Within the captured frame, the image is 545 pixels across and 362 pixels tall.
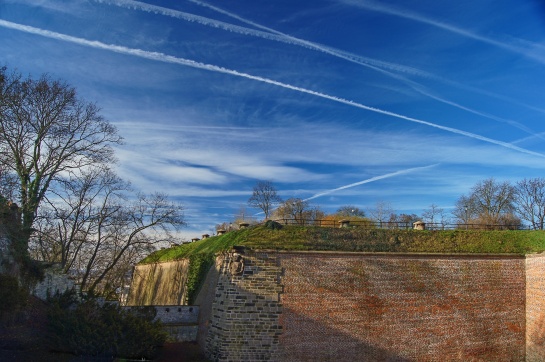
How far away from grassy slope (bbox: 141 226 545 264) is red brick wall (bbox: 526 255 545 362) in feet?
2.88

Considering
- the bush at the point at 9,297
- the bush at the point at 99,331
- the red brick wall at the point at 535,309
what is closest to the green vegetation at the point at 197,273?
the bush at the point at 99,331

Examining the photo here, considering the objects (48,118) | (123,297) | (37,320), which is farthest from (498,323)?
(123,297)

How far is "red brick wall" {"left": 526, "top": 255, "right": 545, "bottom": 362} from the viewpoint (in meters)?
17.5

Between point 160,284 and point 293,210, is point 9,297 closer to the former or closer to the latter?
point 160,284

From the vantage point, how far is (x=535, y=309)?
17.9 metres

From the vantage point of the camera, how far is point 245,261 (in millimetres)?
16266

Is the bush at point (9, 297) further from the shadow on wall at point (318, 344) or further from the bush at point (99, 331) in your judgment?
the shadow on wall at point (318, 344)

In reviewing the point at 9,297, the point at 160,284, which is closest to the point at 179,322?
the point at 9,297

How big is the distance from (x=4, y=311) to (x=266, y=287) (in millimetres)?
8574

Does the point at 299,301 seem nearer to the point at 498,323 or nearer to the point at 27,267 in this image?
the point at 498,323

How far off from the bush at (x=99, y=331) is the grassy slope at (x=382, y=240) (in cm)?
457

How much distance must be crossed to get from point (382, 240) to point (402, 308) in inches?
114

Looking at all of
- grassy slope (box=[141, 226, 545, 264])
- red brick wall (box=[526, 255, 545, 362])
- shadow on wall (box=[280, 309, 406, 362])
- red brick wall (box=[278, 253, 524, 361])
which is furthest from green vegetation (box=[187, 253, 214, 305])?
red brick wall (box=[526, 255, 545, 362])

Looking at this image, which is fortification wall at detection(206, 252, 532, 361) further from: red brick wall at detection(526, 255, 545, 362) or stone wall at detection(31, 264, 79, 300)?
stone wall at detection(31, 264, 79, 300)
